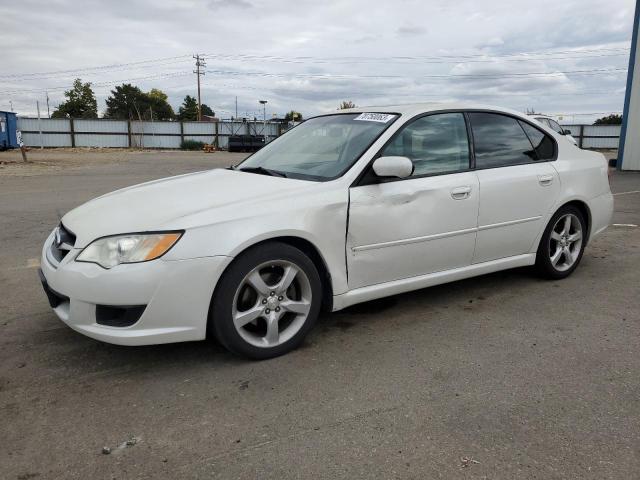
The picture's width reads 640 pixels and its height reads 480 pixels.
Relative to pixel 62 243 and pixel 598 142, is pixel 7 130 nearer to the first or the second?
pixel 62 243

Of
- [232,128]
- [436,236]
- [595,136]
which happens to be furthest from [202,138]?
[436,236]

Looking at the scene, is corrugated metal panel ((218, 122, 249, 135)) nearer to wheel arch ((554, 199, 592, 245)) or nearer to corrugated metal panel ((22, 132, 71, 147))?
corrugated metal panel ((22, 132, 71, 147))

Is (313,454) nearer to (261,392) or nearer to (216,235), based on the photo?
(261,392)

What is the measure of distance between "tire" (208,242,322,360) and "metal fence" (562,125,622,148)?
40.4 metres

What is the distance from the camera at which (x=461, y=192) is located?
391 centimetres

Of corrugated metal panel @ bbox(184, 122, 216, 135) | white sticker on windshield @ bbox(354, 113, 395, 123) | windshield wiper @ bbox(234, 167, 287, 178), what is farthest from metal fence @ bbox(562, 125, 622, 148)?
windshield wiper @ bbox(234, 167, 287, 178)

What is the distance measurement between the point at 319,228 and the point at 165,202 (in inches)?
37.3

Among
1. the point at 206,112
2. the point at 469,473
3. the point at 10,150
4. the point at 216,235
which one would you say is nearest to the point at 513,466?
the point at 469,473

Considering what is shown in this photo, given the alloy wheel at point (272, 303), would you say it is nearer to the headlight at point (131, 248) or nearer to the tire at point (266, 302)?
the tire at point (266, 302)

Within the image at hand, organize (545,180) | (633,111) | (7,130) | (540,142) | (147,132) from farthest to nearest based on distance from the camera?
(147,132) < (7,130) < (633,111) < (540,142) < (545,180)

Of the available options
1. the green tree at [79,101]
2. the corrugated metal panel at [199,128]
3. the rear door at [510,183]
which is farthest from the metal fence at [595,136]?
the green tree at [79,101]

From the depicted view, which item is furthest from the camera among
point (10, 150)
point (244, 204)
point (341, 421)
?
point (10, 150)

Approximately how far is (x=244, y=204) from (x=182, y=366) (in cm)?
101

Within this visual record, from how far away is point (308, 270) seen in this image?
3262 millimetres
